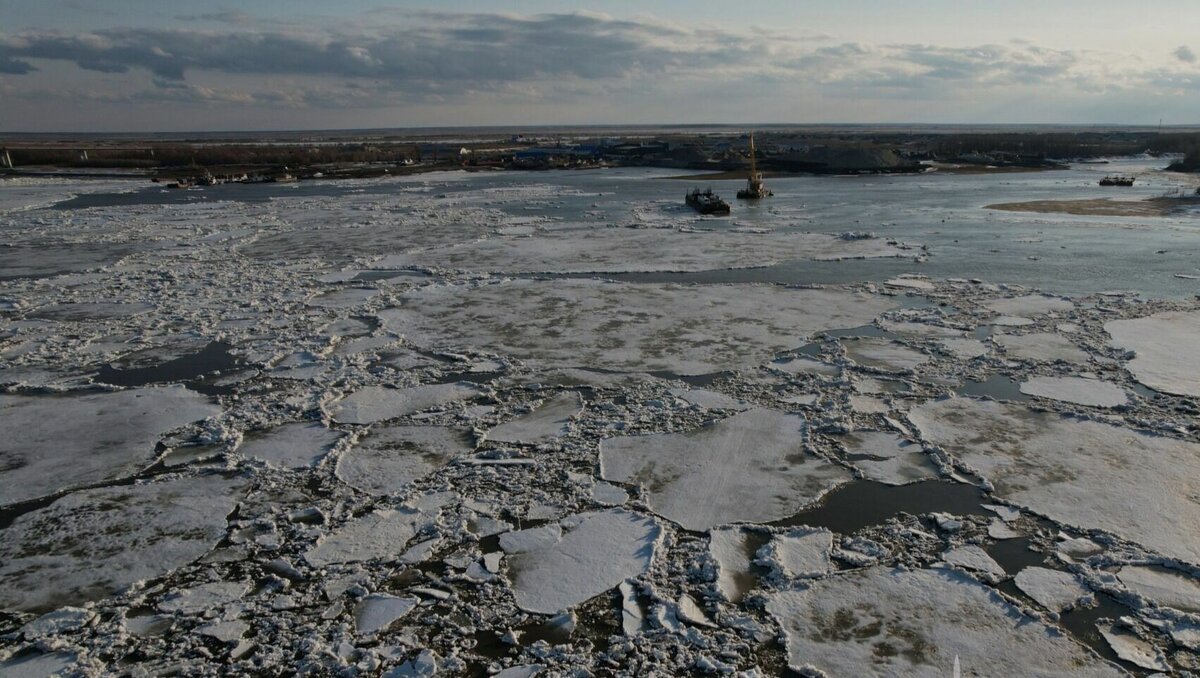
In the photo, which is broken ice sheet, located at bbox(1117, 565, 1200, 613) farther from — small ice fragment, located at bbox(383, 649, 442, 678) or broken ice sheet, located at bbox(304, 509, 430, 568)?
broken ice sheet, located at bbox(304, 509, 430, 568)

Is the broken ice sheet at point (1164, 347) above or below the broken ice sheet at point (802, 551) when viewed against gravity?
above

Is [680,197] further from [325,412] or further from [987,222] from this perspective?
[325,412]

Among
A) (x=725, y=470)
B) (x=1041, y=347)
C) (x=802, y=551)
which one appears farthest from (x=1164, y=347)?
(x=802, y=551)

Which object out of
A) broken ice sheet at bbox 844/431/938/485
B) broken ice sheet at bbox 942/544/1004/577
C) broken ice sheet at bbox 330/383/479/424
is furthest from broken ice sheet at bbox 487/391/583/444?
broken ice sheet at bbox 942/544/1004/577

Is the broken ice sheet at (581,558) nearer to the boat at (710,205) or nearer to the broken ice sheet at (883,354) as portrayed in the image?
the broken ice sheet at (883,354)

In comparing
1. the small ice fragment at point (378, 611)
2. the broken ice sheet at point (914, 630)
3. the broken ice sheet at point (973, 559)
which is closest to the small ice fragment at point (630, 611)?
the broken ice sheet at point (914, 630)

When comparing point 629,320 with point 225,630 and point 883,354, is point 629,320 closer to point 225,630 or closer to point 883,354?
point 883,354
